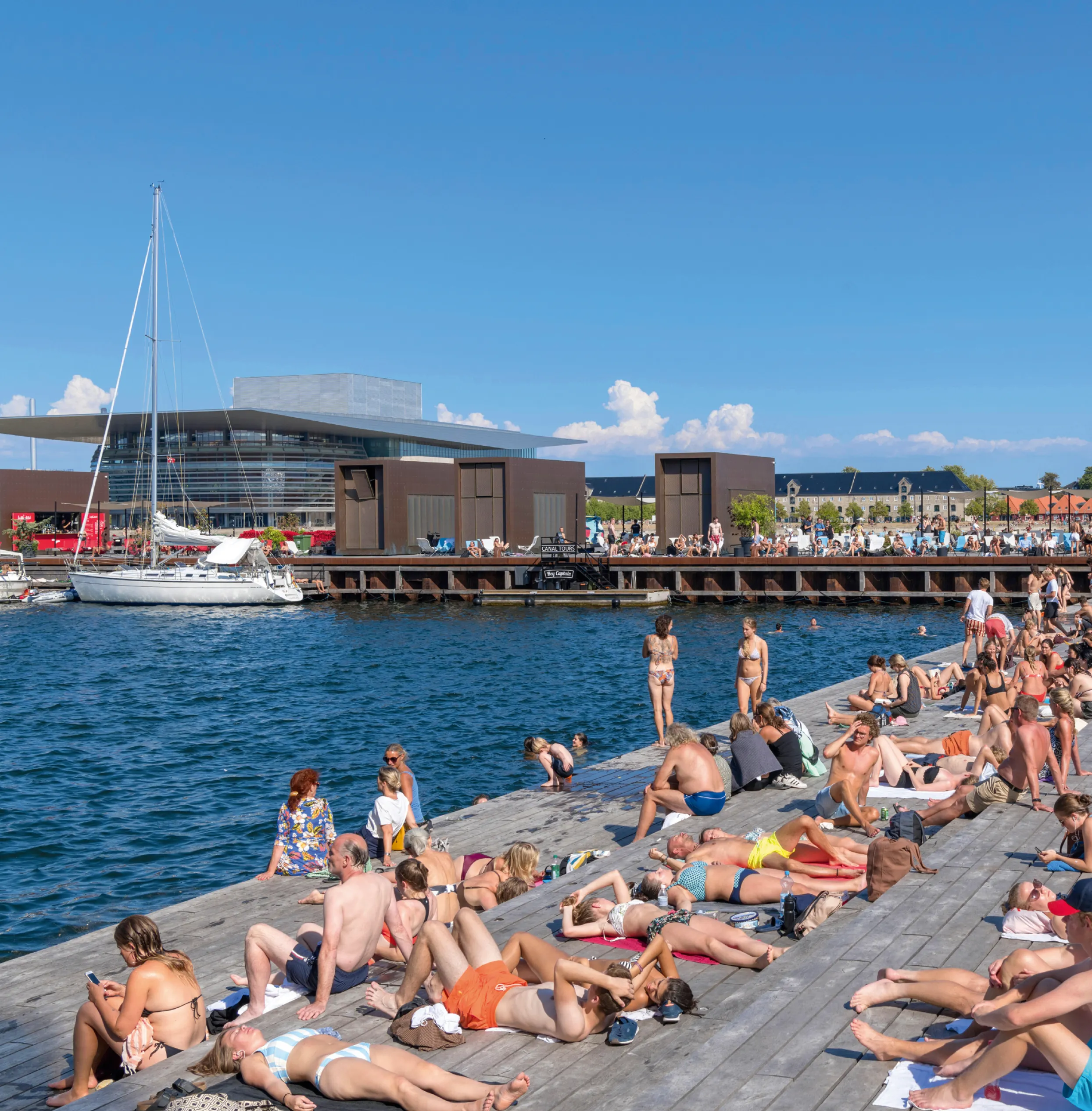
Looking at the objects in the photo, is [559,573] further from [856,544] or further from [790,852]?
[790,852]

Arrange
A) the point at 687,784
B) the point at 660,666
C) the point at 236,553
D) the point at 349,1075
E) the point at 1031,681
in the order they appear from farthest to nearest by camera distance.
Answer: the point at 236,553 → the point at 660,666 → the point at 1031,681 → the point at 687,784 → the point at 349,1075

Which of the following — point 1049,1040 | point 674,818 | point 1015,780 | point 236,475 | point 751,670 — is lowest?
point 674,818

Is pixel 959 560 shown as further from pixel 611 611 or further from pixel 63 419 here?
pixel 63 419

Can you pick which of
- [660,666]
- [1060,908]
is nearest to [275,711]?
[660,666]

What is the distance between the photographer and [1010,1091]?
4.66 meters

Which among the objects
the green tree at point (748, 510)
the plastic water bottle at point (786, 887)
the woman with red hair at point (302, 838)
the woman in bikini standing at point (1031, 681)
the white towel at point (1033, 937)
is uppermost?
the green tree at point (748, 510)

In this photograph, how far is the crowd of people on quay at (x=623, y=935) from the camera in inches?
195

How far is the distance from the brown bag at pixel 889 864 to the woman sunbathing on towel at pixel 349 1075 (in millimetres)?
3379

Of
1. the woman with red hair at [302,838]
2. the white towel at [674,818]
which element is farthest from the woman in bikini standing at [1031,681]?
the woman with red hair at [302,838]

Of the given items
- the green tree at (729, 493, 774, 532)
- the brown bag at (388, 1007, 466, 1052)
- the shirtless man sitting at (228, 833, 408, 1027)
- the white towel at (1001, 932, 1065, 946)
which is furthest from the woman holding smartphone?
the green tree at (729, 493, 774, 532)

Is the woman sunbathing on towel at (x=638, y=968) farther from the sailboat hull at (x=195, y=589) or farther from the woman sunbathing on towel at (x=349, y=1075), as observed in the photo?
the sailboat hull at (x=195, y=589)

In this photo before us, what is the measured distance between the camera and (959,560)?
142 ft

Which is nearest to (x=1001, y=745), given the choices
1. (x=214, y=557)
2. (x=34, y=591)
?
(x=214, y=557)

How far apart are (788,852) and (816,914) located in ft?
4.92
